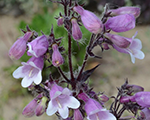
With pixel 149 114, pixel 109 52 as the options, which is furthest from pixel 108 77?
pixel 149 114

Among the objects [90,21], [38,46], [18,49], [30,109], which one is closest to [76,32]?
[90,21]

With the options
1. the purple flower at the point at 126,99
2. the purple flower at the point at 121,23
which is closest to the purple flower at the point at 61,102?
the purple flower at the point at 126,99

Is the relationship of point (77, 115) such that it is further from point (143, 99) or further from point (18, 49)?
point (18, 49)

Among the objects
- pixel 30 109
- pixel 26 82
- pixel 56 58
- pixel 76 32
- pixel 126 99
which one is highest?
pixel 76 32

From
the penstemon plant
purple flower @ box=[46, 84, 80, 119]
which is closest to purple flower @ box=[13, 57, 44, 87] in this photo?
the penstemon plant

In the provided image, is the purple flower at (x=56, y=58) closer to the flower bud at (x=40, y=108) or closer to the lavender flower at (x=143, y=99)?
the flower bud at (x=40, y=108)

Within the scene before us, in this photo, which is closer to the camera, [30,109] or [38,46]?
[38,46]
